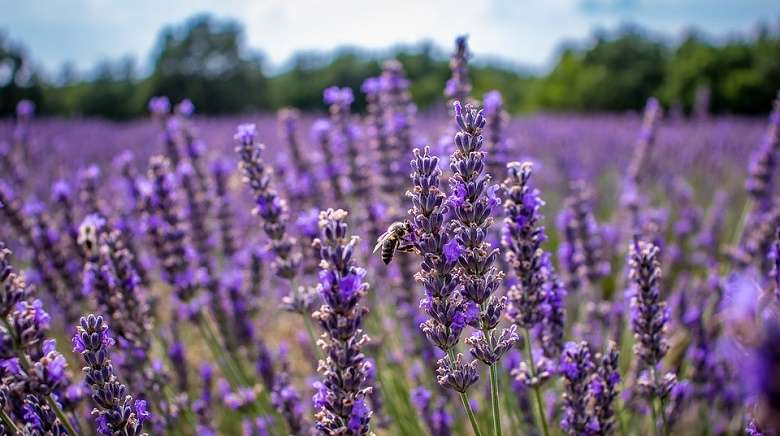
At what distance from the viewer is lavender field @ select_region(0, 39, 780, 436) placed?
1575mm

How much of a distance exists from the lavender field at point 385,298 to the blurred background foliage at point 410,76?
54.8 ft

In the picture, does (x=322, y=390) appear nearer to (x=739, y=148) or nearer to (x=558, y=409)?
(x=558, y=409)

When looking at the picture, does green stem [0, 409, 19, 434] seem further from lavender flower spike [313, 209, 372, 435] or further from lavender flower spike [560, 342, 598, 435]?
lavender flower spike [560, 342, 598, 435]

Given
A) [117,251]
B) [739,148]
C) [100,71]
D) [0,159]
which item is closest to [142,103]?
[100,71]

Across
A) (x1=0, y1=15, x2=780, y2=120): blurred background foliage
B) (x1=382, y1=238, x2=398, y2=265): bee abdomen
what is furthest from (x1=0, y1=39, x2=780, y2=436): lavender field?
(x1=0, y1=15, x2=780, y2=120): blurred background foliage

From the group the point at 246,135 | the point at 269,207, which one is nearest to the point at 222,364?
the point at 269,207

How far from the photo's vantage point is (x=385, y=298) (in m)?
4.50

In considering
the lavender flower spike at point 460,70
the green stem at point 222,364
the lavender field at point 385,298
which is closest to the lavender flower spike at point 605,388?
the lavender field at point 385,298

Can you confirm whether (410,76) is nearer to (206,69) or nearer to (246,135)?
(206,69)

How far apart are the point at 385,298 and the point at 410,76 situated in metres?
23.2

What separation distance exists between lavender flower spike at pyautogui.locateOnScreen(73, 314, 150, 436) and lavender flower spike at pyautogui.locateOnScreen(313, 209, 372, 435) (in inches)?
21.5

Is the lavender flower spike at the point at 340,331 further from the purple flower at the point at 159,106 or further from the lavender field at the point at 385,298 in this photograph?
the purple flower at the point at 159,106

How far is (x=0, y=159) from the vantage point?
5.62 m

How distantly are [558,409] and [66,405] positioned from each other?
87.8 inches
